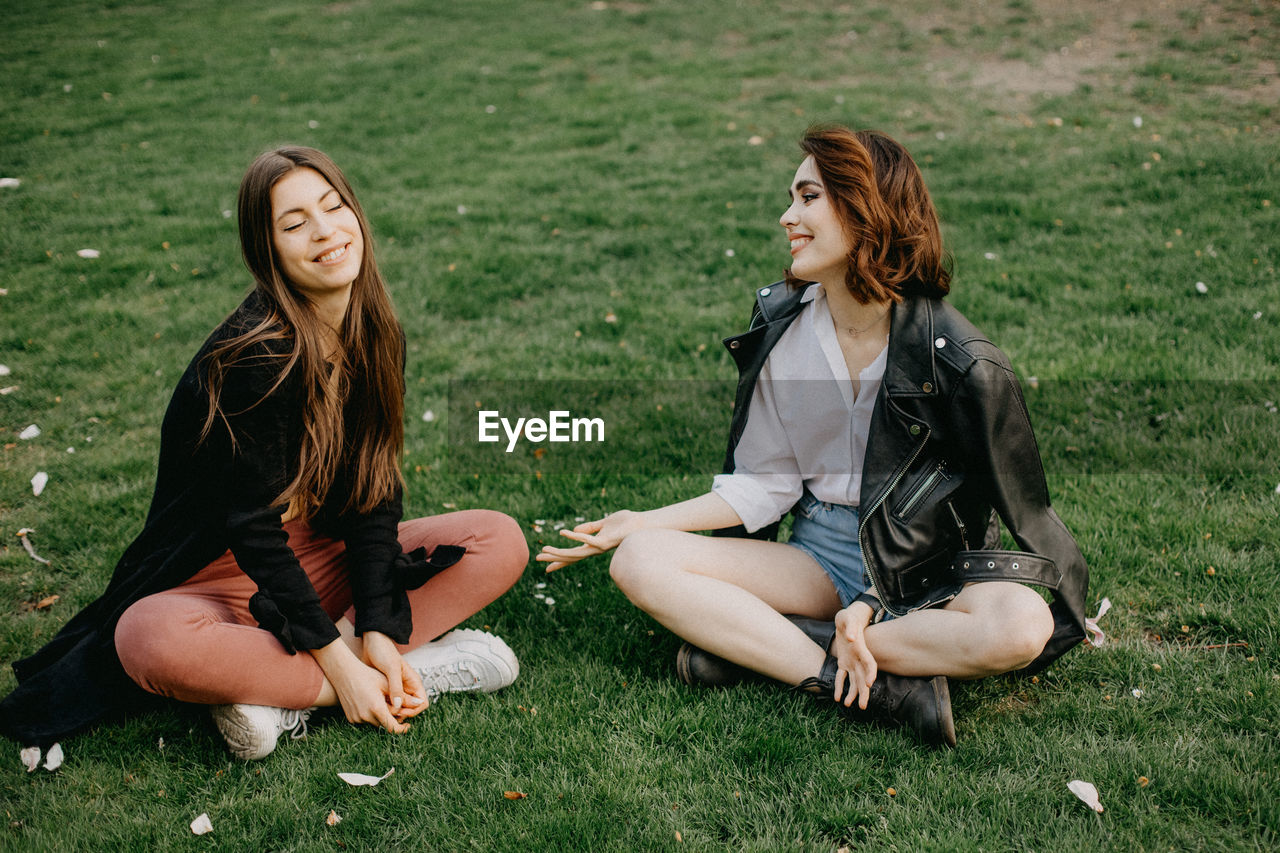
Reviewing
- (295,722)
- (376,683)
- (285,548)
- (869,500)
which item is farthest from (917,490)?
(295,722)

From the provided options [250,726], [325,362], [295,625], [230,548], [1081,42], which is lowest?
[250,726]

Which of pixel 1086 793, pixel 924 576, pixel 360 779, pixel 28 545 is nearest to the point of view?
pixel 1086 793

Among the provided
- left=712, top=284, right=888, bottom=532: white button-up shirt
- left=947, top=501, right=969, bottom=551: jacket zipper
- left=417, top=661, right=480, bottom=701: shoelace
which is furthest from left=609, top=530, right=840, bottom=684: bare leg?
left=417, top=661, right=480, bottom=701: shoelace

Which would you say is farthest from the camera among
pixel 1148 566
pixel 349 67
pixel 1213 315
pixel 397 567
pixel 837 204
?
pixel 349 67

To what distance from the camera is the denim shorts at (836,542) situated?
2.80 metres

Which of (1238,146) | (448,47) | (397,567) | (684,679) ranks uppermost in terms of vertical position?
(448,47)

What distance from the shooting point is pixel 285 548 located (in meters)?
2.53

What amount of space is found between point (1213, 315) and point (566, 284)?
352 centimetres

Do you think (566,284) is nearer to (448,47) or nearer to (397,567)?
(397,567)

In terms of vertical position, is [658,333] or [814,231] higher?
[814,231]

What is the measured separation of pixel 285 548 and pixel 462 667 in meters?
0.66

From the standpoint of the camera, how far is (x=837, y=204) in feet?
8.43

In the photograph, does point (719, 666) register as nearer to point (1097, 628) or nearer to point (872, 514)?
point (872, 514)

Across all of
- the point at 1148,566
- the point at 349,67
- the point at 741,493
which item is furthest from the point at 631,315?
the point at 349,67
